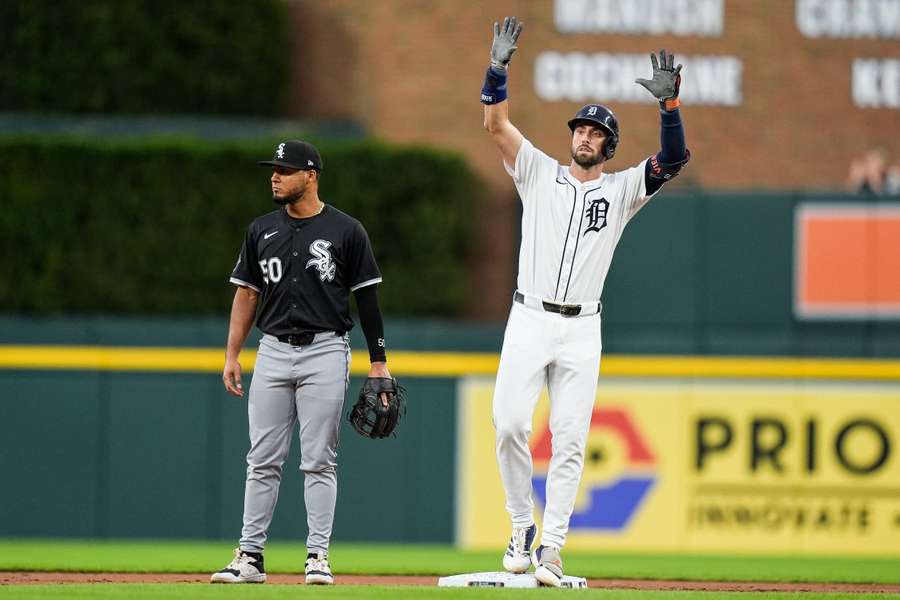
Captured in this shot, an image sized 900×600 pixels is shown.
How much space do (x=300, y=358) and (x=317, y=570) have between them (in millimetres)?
909

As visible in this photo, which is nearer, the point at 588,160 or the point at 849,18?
the point at 588,160

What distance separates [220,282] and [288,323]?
19.0ft

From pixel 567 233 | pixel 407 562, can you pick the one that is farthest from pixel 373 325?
pixel 407 562

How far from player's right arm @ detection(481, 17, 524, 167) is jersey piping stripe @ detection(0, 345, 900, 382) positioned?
4751 millimetres

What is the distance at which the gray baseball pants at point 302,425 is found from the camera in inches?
245

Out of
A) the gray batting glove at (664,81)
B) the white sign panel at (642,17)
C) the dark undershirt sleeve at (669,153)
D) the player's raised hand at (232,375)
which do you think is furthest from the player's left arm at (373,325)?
the white sign panel at (642,17)

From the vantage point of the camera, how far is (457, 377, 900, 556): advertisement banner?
10.9m

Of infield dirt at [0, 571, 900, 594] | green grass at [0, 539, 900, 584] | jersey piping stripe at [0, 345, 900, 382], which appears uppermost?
jersey piping stripe at [0, 345, 900, 382]

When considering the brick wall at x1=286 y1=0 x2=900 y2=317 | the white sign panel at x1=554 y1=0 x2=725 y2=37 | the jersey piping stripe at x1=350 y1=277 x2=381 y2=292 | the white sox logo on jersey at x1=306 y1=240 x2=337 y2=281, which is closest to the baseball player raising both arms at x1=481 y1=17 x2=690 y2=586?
the jersey piping stripe at x1=350 y1=277 x2=381 y2=292

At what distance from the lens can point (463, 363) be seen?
36.2 ft

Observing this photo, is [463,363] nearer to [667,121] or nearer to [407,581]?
[407,581]

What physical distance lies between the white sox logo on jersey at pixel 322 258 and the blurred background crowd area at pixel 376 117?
223 inches

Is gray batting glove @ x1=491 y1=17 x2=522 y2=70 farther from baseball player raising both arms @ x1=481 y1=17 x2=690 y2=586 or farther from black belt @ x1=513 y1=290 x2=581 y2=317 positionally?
black belt @ x1=513 y1=290 x2=581 y2=317

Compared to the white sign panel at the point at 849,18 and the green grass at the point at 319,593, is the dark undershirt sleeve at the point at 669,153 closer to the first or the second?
the green grass at the point at 319,593
